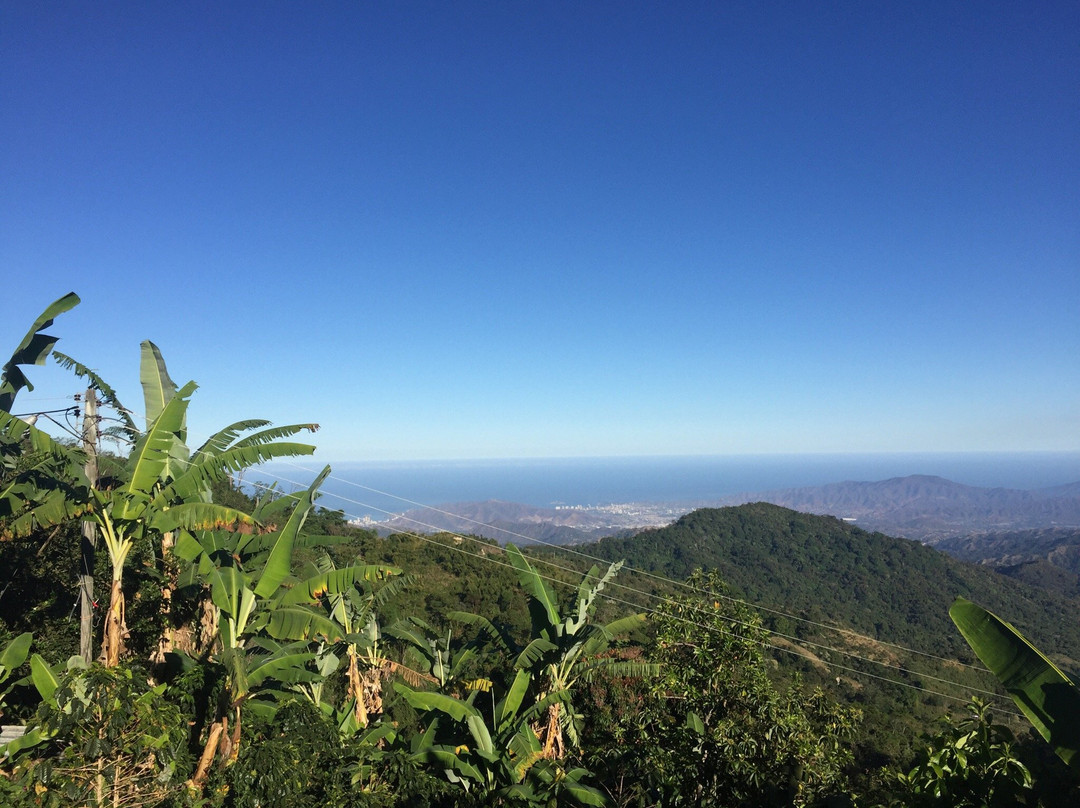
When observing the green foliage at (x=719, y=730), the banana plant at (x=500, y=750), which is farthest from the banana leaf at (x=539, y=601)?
the green foliage at (x=719, y=730)

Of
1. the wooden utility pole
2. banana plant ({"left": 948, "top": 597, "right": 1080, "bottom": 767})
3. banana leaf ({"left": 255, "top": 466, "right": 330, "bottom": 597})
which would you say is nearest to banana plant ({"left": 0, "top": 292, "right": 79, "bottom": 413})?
the wooden utility pole

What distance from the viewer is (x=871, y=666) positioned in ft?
97.1

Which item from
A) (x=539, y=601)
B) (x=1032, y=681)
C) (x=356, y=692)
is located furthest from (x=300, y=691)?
(x=1032, y=681)

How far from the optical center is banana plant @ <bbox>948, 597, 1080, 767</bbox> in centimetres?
295

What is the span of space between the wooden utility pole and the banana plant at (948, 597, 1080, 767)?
786cm

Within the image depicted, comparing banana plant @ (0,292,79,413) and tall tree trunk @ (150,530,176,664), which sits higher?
banana plant @ (0,292,79,413)

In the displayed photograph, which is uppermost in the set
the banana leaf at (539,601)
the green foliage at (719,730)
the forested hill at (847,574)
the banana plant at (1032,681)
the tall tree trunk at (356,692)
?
the banana plant at (1032,681)

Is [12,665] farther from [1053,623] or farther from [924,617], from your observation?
[1053,623]

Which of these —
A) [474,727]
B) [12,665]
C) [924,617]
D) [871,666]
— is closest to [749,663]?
[474,727]

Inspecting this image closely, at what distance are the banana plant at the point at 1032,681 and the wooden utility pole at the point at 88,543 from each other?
786 cm

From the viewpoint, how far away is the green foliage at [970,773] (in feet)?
9.41

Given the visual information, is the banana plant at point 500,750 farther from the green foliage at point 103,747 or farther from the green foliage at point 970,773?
the green foliage at point 970,773

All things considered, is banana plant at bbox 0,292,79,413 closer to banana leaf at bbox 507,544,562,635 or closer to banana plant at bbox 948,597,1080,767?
banana leaf at bbox 507,544,562,635

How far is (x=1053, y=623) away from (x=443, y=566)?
217 ft
